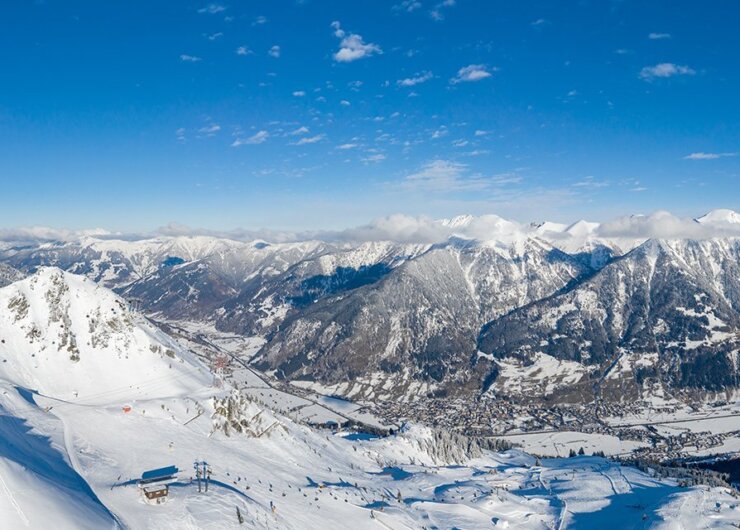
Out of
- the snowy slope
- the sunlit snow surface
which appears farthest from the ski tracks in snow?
the snowy slope

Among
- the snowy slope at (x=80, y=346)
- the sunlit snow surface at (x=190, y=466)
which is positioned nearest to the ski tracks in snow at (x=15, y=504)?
the sunlit snow surface at (x=190, y=466)

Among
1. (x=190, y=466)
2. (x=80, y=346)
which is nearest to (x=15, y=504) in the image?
(x=190, y=466)

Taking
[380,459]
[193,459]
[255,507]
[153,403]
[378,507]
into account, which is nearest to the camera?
[255,507]

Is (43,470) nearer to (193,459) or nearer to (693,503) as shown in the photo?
(193,459)

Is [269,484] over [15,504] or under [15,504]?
under

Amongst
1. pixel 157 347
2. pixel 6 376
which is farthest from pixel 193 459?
pixel 157 347

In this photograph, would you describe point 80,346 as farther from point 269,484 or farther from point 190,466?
point 269,484

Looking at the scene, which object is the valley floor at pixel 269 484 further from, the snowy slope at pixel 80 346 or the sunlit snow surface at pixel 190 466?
the snowy slope at pixel 80 346

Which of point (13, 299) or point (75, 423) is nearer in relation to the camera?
point (75, 423)
